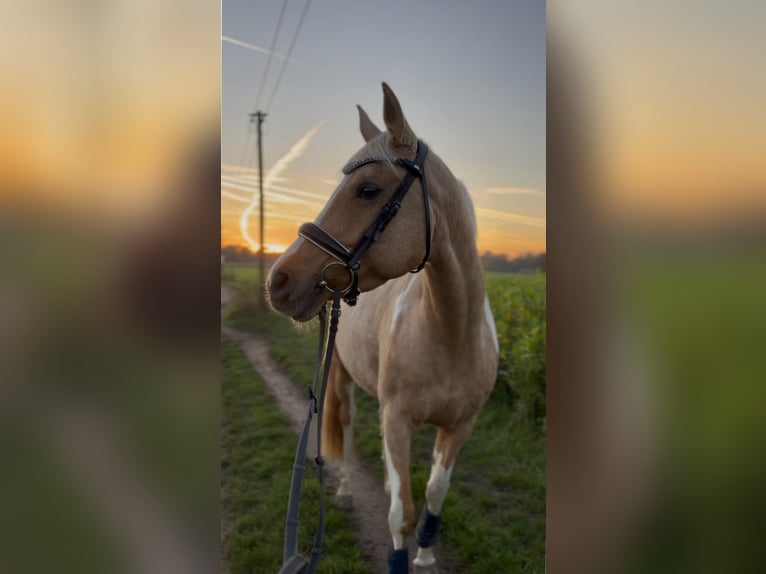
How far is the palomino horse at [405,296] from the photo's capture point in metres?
1.62

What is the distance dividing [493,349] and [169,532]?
1867 millimetres

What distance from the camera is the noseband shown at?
5.19 feet

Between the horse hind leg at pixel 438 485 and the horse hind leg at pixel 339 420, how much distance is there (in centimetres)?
91

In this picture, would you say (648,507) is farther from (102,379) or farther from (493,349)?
(493,349)

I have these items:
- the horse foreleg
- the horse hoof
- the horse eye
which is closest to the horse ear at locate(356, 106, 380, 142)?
the horse eye

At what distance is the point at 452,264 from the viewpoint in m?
1.92

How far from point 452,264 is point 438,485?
4.07 ft

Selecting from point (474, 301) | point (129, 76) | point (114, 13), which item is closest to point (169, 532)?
point (129, 76)

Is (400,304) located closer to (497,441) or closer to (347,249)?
(347,249)

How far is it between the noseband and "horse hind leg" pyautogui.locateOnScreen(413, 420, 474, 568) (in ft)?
3.51

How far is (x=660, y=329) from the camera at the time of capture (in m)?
0.92

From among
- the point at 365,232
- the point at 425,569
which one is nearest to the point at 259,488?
the point at 425,569

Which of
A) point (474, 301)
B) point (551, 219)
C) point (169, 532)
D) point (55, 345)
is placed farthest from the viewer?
point (474, 301)

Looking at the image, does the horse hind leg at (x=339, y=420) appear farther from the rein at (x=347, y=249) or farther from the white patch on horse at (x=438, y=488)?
the rein at (x=347, y=249)
